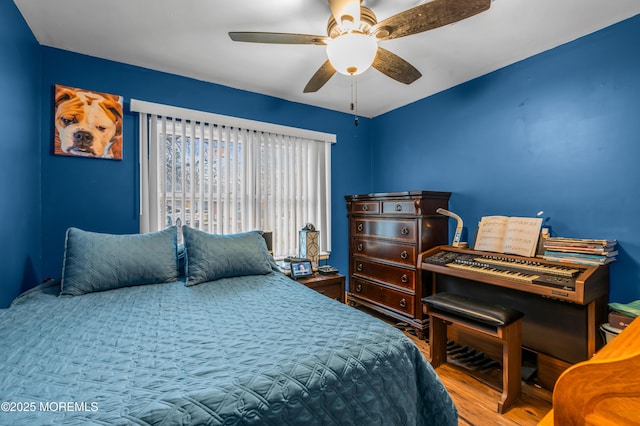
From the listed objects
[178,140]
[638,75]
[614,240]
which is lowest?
[614,240]

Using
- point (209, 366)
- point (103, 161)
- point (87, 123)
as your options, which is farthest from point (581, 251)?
point (87, 123)

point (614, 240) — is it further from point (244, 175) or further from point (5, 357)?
point (5, 357)

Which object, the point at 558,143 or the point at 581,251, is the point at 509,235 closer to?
the point at 581,251

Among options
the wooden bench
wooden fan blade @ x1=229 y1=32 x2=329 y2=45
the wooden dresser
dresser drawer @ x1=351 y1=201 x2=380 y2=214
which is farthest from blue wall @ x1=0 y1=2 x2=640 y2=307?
wooden fan blade @ x1=229 y1=32 x2=329 y2=45

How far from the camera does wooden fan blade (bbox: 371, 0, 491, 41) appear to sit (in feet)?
4.29

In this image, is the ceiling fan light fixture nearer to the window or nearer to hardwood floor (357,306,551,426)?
the window

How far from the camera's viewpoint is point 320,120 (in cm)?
350

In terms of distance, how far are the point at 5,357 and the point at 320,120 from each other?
3.20 meters

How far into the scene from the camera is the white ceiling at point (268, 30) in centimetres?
175

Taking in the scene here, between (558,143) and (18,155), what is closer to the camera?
(18,155)

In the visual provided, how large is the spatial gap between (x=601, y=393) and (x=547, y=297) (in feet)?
6.09

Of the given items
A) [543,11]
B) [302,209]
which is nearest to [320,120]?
[302,209]

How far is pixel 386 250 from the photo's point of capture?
293cm

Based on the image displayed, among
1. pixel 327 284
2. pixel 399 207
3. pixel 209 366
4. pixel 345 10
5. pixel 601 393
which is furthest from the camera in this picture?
pixel 399 207
